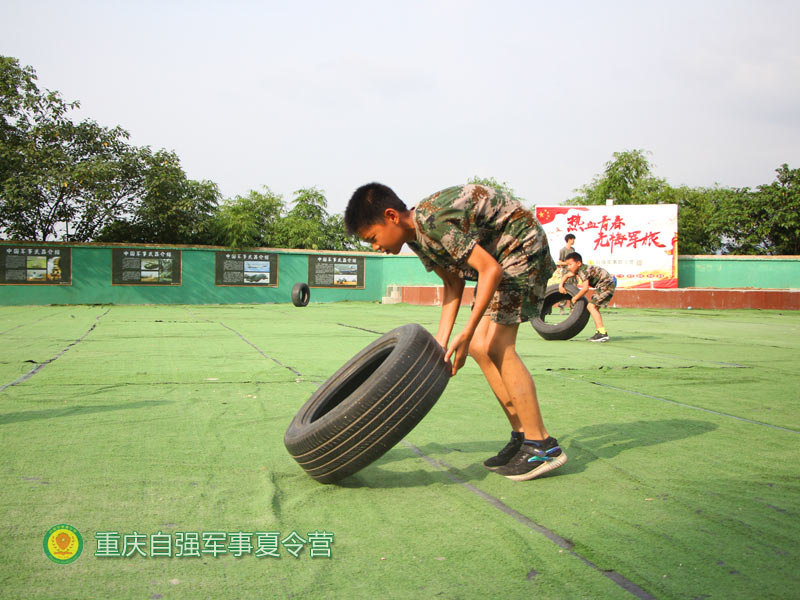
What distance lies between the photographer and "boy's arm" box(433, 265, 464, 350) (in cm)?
333

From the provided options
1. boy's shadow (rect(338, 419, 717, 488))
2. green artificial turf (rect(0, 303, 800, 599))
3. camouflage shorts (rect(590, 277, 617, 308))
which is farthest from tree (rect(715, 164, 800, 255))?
boy's shadow (rect(338, 419, 717, 488))

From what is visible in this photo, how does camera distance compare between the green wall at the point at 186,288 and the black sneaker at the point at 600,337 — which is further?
the green wall at the point at 186,288

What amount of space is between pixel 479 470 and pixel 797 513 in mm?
1376

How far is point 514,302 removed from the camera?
3.21 m

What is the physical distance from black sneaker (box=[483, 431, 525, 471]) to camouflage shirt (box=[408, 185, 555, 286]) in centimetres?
81

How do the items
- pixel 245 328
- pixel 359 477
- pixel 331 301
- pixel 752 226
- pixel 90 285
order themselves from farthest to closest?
pixel 752 226
pixel 331 301
pixel 90 285
pixel 245 328
pixel 359 477

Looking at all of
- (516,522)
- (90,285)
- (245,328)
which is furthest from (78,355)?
(90,285)

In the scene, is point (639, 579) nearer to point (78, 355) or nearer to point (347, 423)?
point (347, 423)

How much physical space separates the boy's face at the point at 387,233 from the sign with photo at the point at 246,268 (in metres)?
24.3

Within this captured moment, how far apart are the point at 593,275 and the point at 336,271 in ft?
64.8

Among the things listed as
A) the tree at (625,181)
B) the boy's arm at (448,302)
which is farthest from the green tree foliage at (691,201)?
the boy's arm at (448,302)

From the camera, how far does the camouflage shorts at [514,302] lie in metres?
3.20

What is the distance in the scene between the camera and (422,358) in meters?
2.93

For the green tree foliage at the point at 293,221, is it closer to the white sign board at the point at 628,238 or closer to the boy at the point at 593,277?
the white sign board at the point at 628,238
